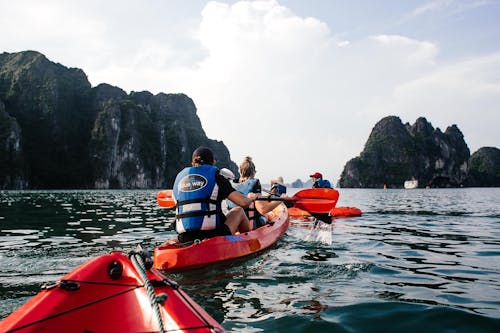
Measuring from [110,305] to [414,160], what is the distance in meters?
165

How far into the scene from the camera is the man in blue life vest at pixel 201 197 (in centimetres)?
593

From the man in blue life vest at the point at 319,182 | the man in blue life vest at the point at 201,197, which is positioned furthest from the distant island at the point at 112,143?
the man in blue life vest at the point at 201,197

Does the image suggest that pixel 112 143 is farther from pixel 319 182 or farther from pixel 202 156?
pixel 202 156

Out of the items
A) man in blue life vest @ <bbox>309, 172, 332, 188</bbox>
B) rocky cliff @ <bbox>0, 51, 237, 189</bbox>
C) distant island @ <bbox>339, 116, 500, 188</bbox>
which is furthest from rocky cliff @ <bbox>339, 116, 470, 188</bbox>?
man in blue life vest @ <bbox>309, 172, 332, 188</bbox>

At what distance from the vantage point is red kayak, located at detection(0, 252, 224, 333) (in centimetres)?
→ 261

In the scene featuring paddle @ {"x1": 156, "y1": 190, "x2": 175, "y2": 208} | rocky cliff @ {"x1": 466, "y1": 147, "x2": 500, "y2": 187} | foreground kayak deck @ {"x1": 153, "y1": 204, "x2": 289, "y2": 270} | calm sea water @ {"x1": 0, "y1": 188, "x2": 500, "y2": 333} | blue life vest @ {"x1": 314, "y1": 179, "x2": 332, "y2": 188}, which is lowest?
calm sea water @ {"x1": 0, "y1": 188, "x2": 500, "y2": 333}

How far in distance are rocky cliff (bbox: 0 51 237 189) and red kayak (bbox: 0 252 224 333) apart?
110 meters

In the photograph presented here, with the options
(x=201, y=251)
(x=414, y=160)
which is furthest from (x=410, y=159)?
(x=201, y=251)

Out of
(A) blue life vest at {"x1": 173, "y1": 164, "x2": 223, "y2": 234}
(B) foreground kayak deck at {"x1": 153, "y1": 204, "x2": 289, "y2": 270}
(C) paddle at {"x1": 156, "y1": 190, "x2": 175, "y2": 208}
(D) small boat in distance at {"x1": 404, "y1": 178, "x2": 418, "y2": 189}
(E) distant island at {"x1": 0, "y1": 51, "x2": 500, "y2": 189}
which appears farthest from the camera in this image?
(D) small boat in distance at {"x1": 404, "y1": 178, "x2": 418, "y2": 189}

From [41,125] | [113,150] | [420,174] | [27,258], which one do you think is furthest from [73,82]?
[27,258]

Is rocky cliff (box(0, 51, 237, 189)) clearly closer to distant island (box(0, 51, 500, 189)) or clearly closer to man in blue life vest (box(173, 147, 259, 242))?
distant island (box(0, 51, 500, 189))

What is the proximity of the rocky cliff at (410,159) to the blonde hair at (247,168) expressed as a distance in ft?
494

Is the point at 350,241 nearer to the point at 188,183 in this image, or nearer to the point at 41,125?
the point at 188,183

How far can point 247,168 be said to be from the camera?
28.2 feet
